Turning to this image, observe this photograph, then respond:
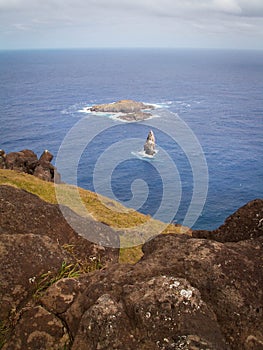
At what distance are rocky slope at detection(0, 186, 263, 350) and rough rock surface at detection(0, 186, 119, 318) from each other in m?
0.04

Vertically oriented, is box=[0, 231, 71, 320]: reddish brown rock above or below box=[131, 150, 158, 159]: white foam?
above

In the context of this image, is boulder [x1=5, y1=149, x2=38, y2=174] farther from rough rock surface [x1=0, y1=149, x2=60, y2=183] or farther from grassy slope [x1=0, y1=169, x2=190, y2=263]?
grassy slope [x1=0, y1=169, x2=190, y2=263]

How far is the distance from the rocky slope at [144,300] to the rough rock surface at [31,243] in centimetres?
4

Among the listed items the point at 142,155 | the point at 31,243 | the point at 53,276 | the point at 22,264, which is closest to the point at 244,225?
the point at 53,276

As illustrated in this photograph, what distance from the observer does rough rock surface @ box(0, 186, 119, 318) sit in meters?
10.4

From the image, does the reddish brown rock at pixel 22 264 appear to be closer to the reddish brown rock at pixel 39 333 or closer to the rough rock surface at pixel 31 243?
the rough rock surface at pixel 31 243

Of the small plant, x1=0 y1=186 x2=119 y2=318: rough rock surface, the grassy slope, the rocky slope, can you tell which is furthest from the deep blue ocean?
the rocky slope

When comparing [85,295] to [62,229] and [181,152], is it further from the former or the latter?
[181,152]

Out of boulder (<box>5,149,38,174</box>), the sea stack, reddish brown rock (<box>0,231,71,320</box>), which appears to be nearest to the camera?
reddish brown rock (<box>0,231,71,320</box>)

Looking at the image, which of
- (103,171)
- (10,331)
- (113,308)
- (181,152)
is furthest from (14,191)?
(181,152)

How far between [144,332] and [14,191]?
10.3m

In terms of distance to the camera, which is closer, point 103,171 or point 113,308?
point 113,308

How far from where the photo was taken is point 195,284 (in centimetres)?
957

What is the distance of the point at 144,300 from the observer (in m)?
8.84
